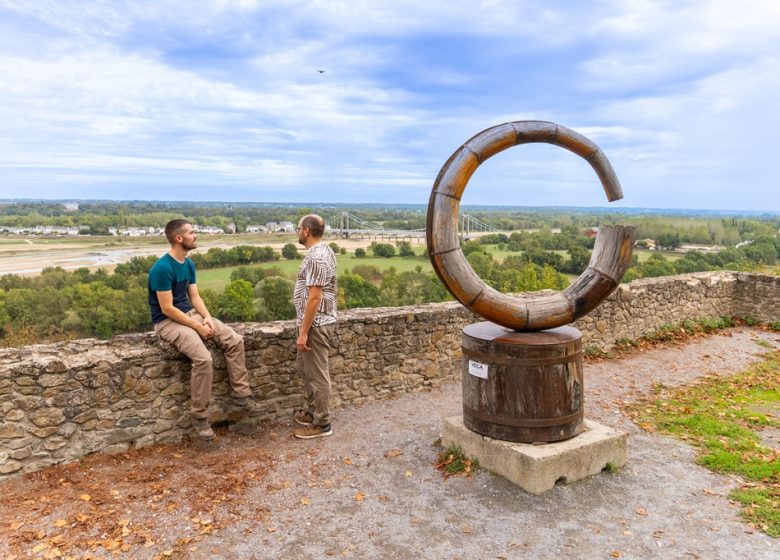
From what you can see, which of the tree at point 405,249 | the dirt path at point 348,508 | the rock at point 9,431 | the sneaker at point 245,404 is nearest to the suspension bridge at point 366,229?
the tree at point 405,249

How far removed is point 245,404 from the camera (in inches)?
209

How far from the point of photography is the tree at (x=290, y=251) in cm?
2980

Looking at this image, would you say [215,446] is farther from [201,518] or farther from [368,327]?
[368,327]

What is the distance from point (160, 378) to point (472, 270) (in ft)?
9.96

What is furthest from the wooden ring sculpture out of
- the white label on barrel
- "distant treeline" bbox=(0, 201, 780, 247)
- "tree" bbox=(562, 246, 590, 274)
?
"tree" bbox=(562, 246, 590, 274)

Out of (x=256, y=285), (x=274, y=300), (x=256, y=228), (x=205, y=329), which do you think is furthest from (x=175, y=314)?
(x=256, y=228)

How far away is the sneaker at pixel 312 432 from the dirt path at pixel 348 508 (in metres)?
0.10

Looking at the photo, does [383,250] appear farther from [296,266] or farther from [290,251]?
[296,266]

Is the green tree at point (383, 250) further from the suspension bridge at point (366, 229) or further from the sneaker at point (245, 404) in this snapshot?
the sneaker at point (245, 404)

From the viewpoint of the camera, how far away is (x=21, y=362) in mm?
4328

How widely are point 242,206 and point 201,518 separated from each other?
154 ft

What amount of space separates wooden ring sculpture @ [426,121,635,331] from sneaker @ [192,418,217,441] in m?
2.61

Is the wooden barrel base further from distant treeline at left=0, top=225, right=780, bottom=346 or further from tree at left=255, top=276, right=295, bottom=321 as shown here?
tree at left=255, top=276, right=295, bottom=321

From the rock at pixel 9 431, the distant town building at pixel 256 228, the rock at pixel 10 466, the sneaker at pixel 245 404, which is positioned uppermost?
the distant town building at pixel 256 228
